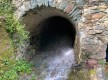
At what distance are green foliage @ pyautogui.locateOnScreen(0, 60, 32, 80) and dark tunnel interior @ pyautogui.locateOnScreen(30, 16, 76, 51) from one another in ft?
4.66

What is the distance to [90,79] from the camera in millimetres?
5387

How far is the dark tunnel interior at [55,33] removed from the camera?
25.1 feet

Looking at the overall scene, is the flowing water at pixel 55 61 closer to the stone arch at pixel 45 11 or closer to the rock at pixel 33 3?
the stone arch at pixel 45 11

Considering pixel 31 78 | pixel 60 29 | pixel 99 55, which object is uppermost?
pixel 60 29

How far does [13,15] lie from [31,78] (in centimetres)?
150

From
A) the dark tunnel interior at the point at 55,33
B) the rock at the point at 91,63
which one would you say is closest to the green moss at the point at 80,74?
the rock at the point at 91,63

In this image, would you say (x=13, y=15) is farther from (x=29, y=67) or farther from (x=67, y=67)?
(x=67, y=67)

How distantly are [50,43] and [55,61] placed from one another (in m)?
1.08

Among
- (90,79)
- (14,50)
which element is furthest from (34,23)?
(90,79)

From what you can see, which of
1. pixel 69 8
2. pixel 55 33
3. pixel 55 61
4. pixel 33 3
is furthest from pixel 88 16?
pixel 55 33

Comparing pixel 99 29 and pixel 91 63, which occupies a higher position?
pixel 99 29

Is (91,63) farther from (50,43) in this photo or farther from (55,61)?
(50,43)

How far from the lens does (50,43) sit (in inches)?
314

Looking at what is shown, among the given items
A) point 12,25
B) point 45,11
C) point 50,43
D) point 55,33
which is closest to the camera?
point 12,25
